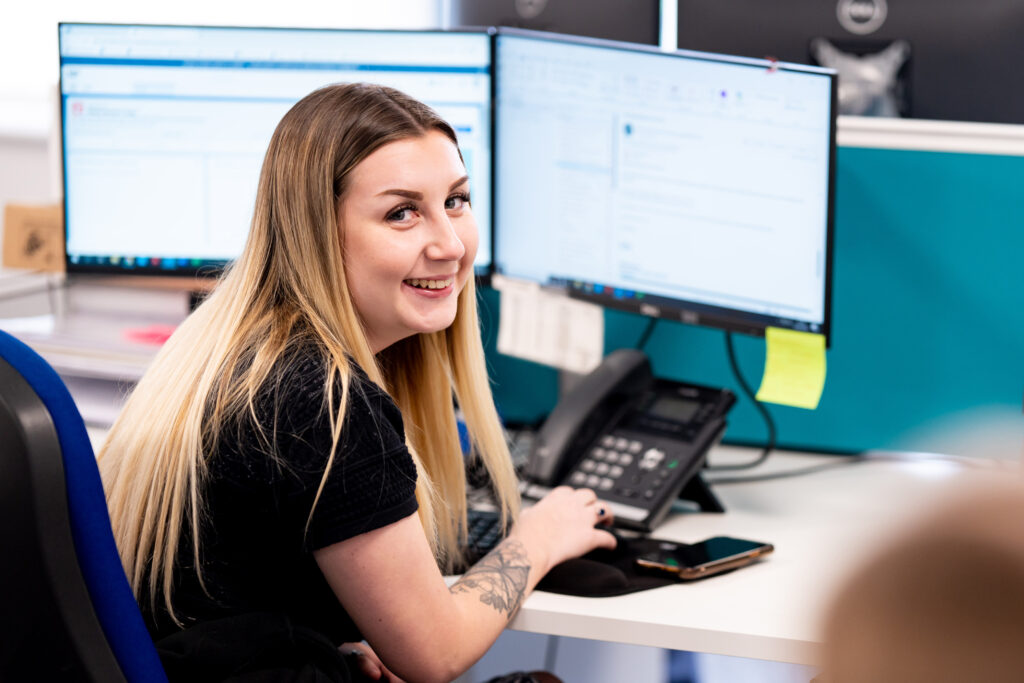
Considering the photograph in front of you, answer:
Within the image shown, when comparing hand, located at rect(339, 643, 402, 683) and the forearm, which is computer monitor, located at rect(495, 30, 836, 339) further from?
hand, located at rect(339, 643, 402, 683)

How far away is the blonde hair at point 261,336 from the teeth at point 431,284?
8 centimetres

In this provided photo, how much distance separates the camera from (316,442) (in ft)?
3.23

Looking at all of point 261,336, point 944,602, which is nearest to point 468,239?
point 261,336

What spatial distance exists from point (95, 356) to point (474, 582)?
0.77 metres

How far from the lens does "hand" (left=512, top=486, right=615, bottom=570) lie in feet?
3.94

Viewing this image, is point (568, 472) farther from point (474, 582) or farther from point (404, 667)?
point (404, 667)

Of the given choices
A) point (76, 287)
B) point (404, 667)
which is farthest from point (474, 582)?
point (76, 287)

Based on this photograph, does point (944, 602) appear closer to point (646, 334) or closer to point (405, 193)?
point (405, 193)

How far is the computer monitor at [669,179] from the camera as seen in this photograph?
1.33 m

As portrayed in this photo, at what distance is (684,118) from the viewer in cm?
140

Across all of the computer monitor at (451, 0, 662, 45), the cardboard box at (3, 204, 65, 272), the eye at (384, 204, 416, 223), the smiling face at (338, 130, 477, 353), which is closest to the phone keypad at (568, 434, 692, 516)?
the smiling face at (338, 130, 477, 353)

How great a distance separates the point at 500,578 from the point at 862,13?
1.28 m

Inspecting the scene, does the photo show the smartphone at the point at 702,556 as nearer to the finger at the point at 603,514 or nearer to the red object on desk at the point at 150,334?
the finger at the point at 603,514

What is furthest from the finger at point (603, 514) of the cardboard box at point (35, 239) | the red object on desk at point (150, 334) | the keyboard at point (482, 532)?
the cardboard box at point (35, 239)
